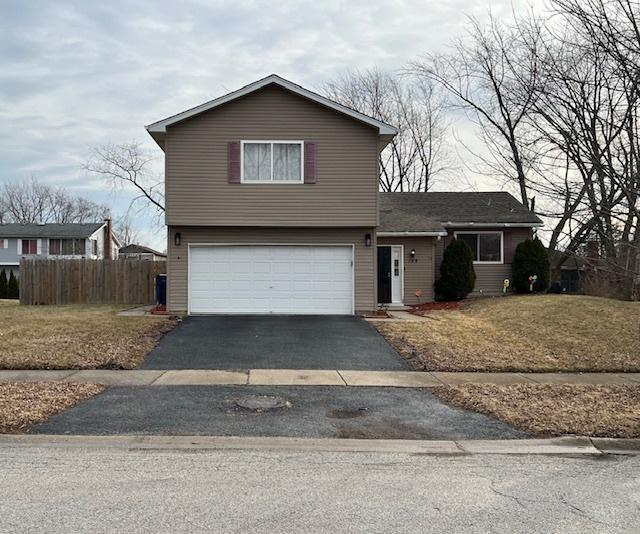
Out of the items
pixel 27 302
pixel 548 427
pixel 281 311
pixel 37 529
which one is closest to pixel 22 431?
pixel 37 529

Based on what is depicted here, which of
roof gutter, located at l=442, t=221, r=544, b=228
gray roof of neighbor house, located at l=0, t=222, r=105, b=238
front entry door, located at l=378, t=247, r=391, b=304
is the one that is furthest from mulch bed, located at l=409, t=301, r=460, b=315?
gray roof of neighbor house, located at l=0, t=222, r=105, b=238

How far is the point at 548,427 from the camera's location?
739cm

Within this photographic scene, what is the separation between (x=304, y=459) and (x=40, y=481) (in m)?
2.54

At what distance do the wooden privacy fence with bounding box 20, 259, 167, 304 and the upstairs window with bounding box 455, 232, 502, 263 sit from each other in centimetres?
1210

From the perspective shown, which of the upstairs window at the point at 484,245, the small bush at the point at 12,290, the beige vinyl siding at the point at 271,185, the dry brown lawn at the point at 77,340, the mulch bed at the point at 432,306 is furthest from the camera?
the small bush at the point at 12,290

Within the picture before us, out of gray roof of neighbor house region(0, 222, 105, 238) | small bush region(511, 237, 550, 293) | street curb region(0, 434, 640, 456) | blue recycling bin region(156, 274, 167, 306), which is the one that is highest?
gray roof of neighbor house region(0, 222, 105, 238)

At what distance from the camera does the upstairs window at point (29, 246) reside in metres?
48.1

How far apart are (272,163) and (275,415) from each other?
1112 centimetres

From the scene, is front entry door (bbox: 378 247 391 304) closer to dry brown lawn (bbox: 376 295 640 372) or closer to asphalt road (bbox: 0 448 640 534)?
dry brown lawn (bbox: 376 295 640 372)

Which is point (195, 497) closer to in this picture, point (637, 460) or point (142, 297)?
point (637, 460)

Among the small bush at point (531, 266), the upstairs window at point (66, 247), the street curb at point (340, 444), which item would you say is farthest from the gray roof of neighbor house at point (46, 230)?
the street curb at point (340, 444)

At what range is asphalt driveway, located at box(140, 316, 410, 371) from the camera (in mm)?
11492

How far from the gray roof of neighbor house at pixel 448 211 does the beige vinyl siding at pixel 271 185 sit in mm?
4050

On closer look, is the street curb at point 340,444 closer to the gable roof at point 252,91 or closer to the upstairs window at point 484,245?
the gable roof at point 252,91
